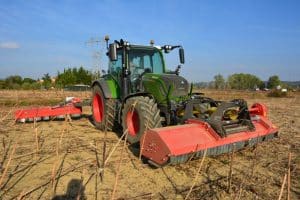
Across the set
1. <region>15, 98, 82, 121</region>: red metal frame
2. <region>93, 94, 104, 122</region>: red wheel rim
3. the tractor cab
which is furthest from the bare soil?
<region>15, 98, 82, 121</region>: red metal frame

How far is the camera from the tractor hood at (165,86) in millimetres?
7023

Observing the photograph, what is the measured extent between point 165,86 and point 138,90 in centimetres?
83

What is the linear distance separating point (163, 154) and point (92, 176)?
1122 millimetres

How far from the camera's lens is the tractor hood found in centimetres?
702

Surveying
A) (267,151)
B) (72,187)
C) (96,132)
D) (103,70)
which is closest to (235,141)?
(267,151)

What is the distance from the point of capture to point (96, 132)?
8.77 meters

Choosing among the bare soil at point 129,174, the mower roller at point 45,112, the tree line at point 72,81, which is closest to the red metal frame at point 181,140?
the bare soil at point 129,174

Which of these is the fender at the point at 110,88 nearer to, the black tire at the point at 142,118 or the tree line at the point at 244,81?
the black tire at the point at 142,118

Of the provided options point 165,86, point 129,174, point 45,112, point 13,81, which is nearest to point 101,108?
point 45,112

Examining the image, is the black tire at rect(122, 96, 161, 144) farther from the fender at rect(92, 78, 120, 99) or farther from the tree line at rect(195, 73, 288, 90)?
the tree line at rect(195, 73, 288, 90)

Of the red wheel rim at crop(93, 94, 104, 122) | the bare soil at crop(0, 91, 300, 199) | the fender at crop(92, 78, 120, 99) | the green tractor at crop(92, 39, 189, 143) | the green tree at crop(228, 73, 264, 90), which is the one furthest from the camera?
the green tree at crop(228, 73, 264, 90)

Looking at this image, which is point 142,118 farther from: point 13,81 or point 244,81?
point 244,81

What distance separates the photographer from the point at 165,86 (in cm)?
702

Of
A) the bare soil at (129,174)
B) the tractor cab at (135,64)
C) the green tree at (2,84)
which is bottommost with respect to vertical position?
the bare soil at (129,174)
